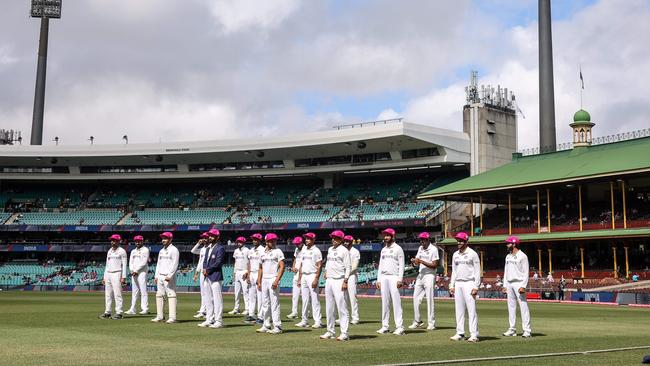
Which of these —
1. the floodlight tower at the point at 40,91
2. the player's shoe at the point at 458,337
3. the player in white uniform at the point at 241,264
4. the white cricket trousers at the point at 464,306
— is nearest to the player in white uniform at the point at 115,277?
the player in white uniform at the point at 241,264

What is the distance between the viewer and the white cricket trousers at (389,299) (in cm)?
1689

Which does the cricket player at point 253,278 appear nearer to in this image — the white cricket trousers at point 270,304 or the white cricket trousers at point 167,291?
the white cricket trousers at point 270,304

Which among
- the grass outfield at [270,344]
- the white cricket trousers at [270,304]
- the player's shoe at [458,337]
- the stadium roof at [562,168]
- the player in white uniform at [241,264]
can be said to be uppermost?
the stadium roof at [562,168]

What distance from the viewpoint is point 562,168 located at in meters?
53.5

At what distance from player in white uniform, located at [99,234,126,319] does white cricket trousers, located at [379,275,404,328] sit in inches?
320

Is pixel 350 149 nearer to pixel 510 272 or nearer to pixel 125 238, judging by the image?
pixel 125 238

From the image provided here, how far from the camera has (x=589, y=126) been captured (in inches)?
2327

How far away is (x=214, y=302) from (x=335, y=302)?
12.5 feet

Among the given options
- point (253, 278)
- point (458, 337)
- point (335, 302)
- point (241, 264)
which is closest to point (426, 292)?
point (458, 337)

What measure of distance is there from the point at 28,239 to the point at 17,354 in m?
70.3

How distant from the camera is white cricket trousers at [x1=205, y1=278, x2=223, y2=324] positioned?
18297 millimetres

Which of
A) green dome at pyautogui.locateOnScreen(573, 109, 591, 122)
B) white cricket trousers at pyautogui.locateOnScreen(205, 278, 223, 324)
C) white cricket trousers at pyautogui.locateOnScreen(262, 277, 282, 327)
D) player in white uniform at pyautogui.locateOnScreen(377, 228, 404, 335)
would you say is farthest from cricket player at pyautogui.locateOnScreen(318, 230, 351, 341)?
green dome at pyautogui.locateOnScreen(573, 109, 591, 122)

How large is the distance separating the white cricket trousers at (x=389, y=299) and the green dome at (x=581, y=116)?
150 ft

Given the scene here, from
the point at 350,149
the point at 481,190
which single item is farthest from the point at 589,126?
the point at 350,149
